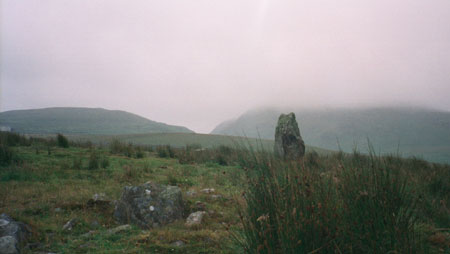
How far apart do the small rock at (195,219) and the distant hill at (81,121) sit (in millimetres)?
89005

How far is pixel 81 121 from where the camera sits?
343ft

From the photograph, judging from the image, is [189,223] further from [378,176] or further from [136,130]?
[136,130]

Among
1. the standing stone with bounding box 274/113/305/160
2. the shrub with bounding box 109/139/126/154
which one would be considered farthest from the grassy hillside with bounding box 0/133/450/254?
the standing stone with bounding box 274/113/305/160

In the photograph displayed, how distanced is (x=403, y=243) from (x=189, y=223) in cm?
357

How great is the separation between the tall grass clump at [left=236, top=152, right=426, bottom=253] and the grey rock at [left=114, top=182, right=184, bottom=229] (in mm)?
2816

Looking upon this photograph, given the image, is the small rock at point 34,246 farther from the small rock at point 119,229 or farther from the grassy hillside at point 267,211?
the small rock at point 119,229

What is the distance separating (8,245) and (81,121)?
113368 mm

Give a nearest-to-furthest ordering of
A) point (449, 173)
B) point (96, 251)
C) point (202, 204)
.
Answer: point (96, 251)
point (202, 204)
point (449, 173)

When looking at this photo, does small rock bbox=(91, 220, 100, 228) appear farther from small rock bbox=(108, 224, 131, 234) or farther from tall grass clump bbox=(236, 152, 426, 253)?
tall grass clump bbox=(236, 152, 426, 253)

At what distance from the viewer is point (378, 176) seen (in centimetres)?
277

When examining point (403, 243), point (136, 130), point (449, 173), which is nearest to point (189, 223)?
point (403, 243)

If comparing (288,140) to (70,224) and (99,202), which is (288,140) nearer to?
(99,202)

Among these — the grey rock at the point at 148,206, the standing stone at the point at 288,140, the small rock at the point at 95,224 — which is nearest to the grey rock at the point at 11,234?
the small rock at the point at 95,224

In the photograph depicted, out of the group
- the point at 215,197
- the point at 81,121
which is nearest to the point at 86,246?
the point at 215,197
